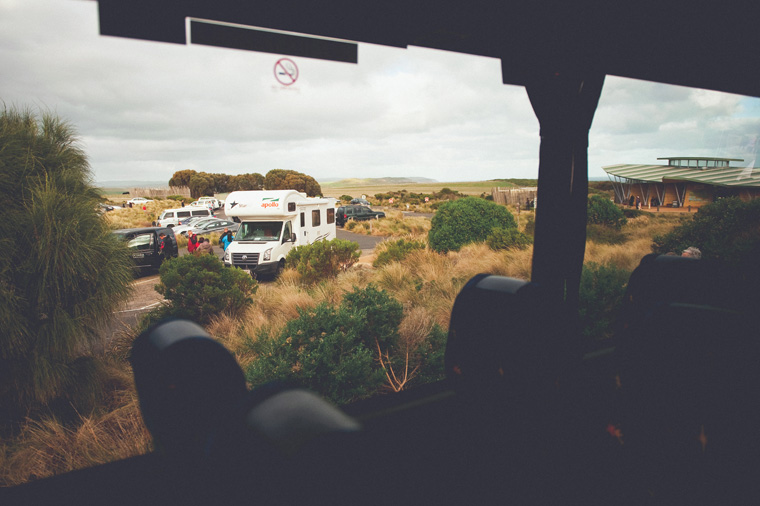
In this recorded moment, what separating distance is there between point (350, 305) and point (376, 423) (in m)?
2.94

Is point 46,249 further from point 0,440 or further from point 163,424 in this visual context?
point 163,424

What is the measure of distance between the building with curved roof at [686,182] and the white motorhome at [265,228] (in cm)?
951

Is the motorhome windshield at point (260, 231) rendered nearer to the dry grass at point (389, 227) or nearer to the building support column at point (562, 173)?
the dry grass at point (389, 227)

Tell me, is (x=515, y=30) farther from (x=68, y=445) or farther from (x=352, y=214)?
(x=352, y=214)

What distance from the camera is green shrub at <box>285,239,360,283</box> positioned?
9.91 meters

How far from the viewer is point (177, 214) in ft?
93.9

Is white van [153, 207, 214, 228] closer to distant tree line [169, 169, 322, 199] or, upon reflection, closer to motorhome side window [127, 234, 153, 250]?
motorhome side window [127, 234, 153, 250]

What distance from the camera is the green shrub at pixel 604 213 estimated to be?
15.1 metres

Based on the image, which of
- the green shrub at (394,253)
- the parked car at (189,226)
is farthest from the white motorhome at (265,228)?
the parked car at (189,226)

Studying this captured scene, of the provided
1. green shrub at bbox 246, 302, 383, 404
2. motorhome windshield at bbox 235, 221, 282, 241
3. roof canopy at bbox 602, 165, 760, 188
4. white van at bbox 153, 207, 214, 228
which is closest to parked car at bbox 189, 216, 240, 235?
white van at bbox 153, 207, 214, 228

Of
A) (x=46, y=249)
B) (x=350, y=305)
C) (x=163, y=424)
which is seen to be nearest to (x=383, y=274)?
(x=350, y=305)

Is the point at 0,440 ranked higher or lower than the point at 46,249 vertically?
lower

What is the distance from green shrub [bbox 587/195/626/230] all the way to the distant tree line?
47.7 m

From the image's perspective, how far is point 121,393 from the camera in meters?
4.30
